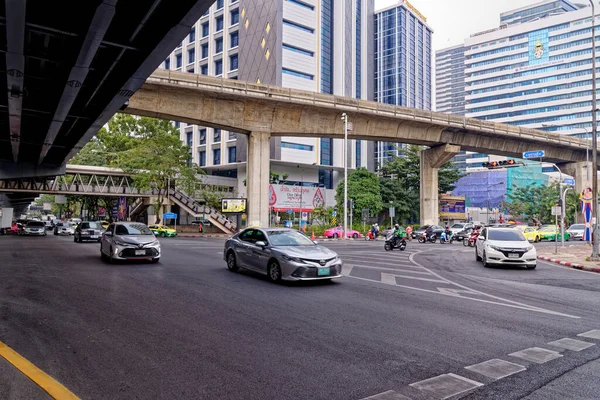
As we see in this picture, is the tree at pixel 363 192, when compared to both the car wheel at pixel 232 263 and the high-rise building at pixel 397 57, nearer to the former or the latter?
the car wheel at pixel 232 263

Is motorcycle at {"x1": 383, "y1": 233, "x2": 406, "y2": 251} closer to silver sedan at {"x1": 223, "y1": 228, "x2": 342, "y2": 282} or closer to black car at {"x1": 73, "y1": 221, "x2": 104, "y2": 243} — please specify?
silver sedan at {"x1": 223, "y1": 228, "x2": 342, "y2": 282}

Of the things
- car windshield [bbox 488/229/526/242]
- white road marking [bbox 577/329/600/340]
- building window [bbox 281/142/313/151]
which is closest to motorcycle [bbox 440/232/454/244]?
car windshield [bbox 488/229/526/242]

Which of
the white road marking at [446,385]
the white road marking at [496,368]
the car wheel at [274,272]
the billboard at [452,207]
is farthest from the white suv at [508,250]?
the billboard at [452,207]

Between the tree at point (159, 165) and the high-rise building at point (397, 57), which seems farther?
the high-rise building at point (397, 57)

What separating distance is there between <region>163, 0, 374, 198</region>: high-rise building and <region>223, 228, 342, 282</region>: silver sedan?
5055cm

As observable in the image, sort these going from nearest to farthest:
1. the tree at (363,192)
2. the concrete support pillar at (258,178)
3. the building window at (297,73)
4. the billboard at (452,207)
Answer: the concrete support pillar at (258,178) < the tree at (363,192) < the building window at (297,73) < the billboard at (452,207)

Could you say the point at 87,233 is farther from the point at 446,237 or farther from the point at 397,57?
the point at 397,57

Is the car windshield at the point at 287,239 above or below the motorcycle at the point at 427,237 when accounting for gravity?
above

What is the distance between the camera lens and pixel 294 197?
6512 centimetres

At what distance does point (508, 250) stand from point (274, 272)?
9695mm

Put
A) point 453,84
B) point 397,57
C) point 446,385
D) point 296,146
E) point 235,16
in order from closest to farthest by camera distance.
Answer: point 446,385, point 296,146, point 235,16, point 397,57, point 453,84

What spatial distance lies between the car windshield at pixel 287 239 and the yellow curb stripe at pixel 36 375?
7.22m

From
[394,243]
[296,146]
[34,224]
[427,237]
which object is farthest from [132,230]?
[296,146]

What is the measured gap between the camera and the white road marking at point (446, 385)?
4320mm
